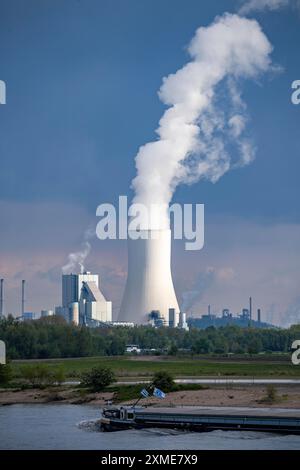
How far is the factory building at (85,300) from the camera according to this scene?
148312 mm

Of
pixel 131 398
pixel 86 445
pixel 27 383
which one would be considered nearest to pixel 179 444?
pixel 86 445

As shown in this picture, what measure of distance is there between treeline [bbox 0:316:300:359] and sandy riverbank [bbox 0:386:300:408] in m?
30.3

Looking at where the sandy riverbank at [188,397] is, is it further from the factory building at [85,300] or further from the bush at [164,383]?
the factory building at [85,300]

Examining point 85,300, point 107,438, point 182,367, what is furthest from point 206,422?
point 85,300

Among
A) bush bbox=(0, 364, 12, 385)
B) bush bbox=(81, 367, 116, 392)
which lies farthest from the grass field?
bush bbox=(81, 367, 116, 392)

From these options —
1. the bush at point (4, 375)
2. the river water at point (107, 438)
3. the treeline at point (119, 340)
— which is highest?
the treeline at point (119, 340)

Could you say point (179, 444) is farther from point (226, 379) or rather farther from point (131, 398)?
point (226, 379)

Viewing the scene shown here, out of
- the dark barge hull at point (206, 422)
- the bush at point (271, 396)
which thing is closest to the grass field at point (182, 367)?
the bush at point (271, 396)

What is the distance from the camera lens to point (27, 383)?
5791 centimetres

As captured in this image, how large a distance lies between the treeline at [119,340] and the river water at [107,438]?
141 ft

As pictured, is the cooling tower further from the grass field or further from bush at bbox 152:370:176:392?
bush at bbox 152:370:176:392

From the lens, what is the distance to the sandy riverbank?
151ft

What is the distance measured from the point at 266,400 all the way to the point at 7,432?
12.0m

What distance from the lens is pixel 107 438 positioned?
37188 mm
